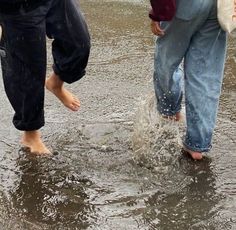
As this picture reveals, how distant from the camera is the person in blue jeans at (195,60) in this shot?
9.61 feet

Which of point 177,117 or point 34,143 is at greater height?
point 34,143

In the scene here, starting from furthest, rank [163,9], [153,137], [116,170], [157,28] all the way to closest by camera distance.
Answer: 1. [153,137]
2. [116,170]
3. [157,28]
4. [163,9]

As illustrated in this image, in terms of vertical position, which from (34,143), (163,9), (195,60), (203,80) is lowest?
(34,143)

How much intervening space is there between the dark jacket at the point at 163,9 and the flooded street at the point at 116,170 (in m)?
0.80

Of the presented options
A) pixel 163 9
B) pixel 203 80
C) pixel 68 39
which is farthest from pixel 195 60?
pixel 68 39

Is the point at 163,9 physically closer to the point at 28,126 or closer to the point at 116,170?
the point at 116,170

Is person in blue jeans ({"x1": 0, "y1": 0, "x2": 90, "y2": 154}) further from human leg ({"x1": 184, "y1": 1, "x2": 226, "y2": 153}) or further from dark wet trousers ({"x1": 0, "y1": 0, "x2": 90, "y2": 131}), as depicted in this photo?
human leg ({"x1": 184, "y1": 1, "x2": 226, "y2": 153})

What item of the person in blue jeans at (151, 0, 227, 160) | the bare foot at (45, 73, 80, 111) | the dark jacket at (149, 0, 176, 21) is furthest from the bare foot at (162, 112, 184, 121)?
the dark jacket at (149, 0, 176, 21)

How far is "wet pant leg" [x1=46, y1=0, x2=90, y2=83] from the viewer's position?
3109 millimetres

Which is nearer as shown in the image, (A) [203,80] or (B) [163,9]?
(B) [163,9]

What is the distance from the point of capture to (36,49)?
3033 millimetres

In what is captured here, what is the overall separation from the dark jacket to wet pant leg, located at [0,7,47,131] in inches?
22.9

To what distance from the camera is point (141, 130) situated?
11.1 feet

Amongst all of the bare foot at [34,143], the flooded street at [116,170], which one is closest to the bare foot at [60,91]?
the flooded street at [116,170]
